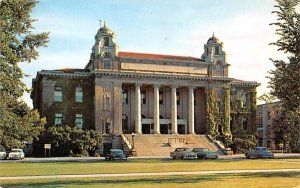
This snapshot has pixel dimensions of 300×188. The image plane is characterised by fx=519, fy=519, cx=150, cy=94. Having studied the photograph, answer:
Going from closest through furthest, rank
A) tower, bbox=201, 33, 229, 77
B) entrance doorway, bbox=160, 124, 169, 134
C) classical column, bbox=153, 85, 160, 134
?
1. classical column, bbox=153, 85, 160, 134
2. entrance doorway, bbox=160, 124, 169, 134
3. tower, bbox=201, 33, 229, 77

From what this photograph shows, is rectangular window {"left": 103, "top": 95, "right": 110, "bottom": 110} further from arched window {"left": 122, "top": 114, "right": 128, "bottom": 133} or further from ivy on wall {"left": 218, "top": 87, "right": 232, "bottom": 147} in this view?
ivy on wall {"left": 218, "top": 87, "right": 232, "bottom": 147}

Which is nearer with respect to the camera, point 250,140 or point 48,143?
point 48,143

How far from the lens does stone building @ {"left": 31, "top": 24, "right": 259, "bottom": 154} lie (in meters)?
58.8

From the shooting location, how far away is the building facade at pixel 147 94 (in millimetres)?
58781

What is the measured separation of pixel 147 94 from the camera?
206 feet

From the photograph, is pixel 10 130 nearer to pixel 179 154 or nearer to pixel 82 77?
pixel 179 154

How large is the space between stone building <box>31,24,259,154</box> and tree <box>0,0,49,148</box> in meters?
34.3

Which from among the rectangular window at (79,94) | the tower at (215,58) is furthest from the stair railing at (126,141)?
the tower at (215,58)

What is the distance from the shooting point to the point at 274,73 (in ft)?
75.9

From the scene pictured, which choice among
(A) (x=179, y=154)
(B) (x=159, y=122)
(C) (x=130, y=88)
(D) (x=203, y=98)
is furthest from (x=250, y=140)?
(A) (x=179, y=154)

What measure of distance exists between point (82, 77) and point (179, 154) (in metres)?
19.9

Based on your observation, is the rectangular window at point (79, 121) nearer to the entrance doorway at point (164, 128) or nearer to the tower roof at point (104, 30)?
the entrance doorway at point (164, 128)

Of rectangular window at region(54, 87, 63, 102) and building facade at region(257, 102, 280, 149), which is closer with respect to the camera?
rectangular window at region(54, 87, 63, 102)

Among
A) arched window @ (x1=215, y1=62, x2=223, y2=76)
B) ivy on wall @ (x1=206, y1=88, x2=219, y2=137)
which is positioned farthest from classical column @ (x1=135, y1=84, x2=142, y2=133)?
arched window @ (x1=215, y1=62, x2=223, y2=76)
